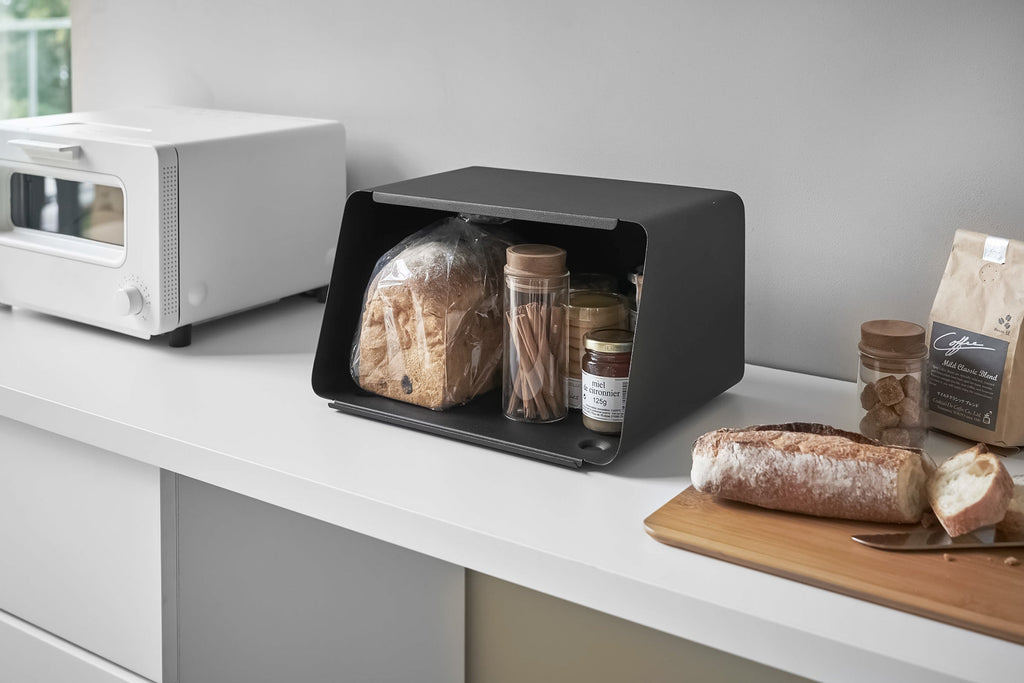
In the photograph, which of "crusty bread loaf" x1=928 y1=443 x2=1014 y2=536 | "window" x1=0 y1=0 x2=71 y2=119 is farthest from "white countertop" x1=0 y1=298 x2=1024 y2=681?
"window" x1=0 y1=0 x2=71 y2=119

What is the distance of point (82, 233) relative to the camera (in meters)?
1.38

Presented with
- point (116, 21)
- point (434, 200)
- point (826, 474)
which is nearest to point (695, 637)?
point (826, 474)

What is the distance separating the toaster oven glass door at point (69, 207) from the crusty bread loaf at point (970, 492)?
3.33ft

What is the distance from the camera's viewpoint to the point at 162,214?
1271 mm

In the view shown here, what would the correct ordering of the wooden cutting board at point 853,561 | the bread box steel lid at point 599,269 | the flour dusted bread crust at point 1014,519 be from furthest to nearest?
1. the bread box steel lid at point 599,269
2. the flour dusted bread crust at point 1014,519
3. the wooden cutting board at point 853,561

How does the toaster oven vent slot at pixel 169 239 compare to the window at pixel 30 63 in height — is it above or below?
below

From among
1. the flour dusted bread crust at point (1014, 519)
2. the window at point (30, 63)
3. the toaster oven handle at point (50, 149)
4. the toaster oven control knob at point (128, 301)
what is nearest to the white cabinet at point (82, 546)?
the toaster oven control knob at point (128, 301)

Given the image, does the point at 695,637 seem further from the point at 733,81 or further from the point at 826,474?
the point at 733,81

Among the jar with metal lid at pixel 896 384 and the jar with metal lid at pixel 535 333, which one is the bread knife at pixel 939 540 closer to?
the jar with metal lid at pixel 896 384

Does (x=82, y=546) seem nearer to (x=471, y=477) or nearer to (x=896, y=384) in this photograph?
(x=471, y=477)

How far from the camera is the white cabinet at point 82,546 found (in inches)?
43.3

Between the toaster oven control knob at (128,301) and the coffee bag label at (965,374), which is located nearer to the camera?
the coffee bag label at (965,374)

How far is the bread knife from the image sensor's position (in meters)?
→ 0.81

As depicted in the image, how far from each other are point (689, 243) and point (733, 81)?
0.34 metres
